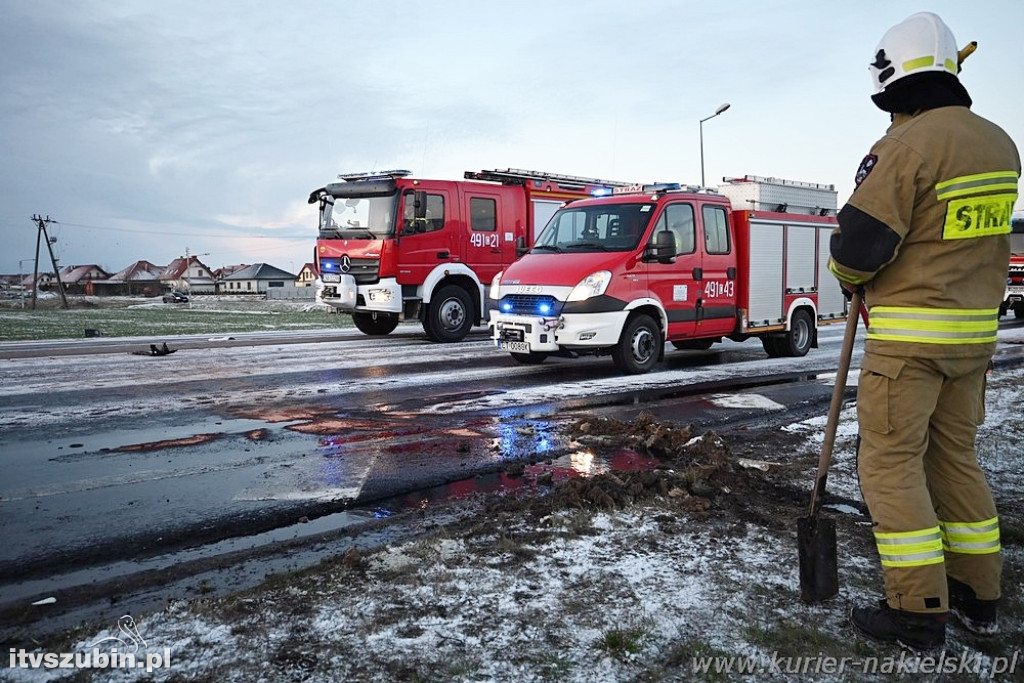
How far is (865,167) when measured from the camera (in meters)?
2.79

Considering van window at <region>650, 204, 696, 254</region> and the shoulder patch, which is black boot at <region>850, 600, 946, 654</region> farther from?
van window at <region>650, 204, 696, 254</region>

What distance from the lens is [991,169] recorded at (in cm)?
267

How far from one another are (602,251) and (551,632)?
23.6ft

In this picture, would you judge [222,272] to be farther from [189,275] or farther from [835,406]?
[835,406]

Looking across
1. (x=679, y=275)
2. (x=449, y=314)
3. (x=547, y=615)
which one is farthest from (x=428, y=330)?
(x=547, y=615)

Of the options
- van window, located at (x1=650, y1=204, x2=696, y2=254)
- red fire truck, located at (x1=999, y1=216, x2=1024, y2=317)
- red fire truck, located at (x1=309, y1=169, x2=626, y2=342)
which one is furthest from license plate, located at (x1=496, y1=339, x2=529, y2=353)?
red fire truck, located at (x1=999, y1=216, x2=1024, y2=317)

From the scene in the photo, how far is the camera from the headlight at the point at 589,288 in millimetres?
8922

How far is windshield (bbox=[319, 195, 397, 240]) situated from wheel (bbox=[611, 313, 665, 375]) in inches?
225

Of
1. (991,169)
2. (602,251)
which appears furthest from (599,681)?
(602,251)

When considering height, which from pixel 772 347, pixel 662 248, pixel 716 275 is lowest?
pixel 772 347

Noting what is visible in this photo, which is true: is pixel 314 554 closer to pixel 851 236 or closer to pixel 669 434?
pixel 851 236

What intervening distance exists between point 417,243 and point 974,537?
38.4ft

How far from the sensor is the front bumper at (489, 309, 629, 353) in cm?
893

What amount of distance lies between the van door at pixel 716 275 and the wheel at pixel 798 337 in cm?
145
